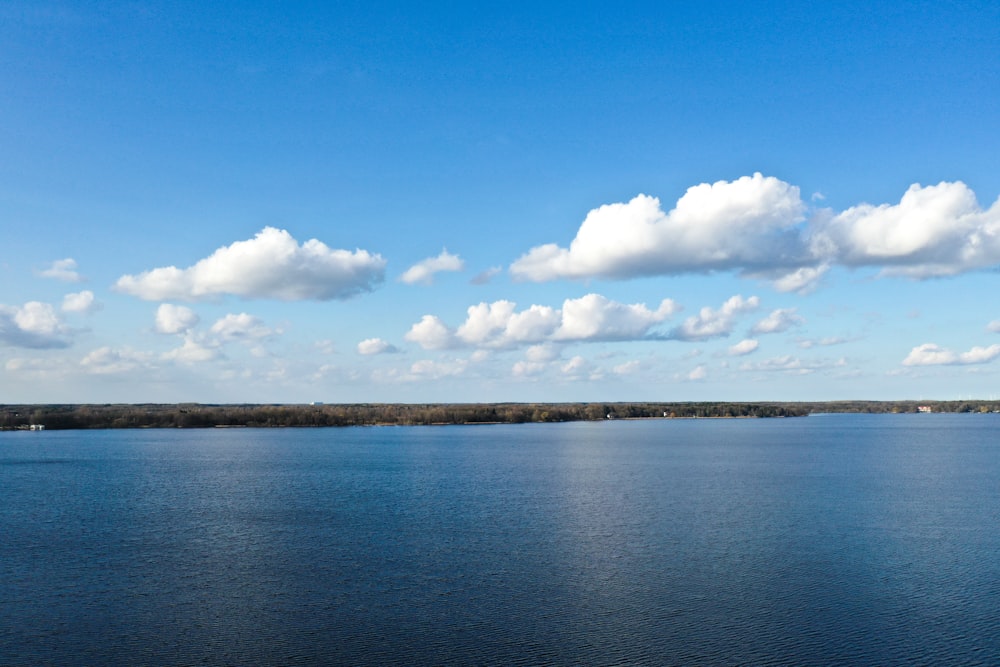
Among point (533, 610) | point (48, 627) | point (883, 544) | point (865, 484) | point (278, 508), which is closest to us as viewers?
point (48, 627)

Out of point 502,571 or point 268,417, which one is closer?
point 502,571

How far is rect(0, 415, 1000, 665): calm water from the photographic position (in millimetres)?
15859

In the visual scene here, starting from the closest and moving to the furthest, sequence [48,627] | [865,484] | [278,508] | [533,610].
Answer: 1. [48,627]
2. [533,610]
3. [278,508]
4. [865,484]

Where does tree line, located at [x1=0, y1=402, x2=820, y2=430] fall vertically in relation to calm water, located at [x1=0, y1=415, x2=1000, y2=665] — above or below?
above

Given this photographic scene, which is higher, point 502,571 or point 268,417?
point 268,417

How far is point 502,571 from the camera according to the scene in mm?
21453

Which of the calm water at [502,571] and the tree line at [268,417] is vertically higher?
the tree line at [268,417]

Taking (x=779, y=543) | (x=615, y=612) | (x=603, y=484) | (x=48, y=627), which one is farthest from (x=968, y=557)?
(x=48, y=627)

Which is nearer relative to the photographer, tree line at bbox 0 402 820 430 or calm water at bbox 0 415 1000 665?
calm water at bbox 0 415 1000 665

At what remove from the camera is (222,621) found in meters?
17.3

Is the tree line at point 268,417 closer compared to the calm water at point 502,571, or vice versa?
the calm water at point 502,571

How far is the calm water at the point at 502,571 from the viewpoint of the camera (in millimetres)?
15859

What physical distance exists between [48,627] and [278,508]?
16.3 meters

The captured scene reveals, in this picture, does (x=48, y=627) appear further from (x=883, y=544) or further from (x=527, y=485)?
(x=527, y=485)
